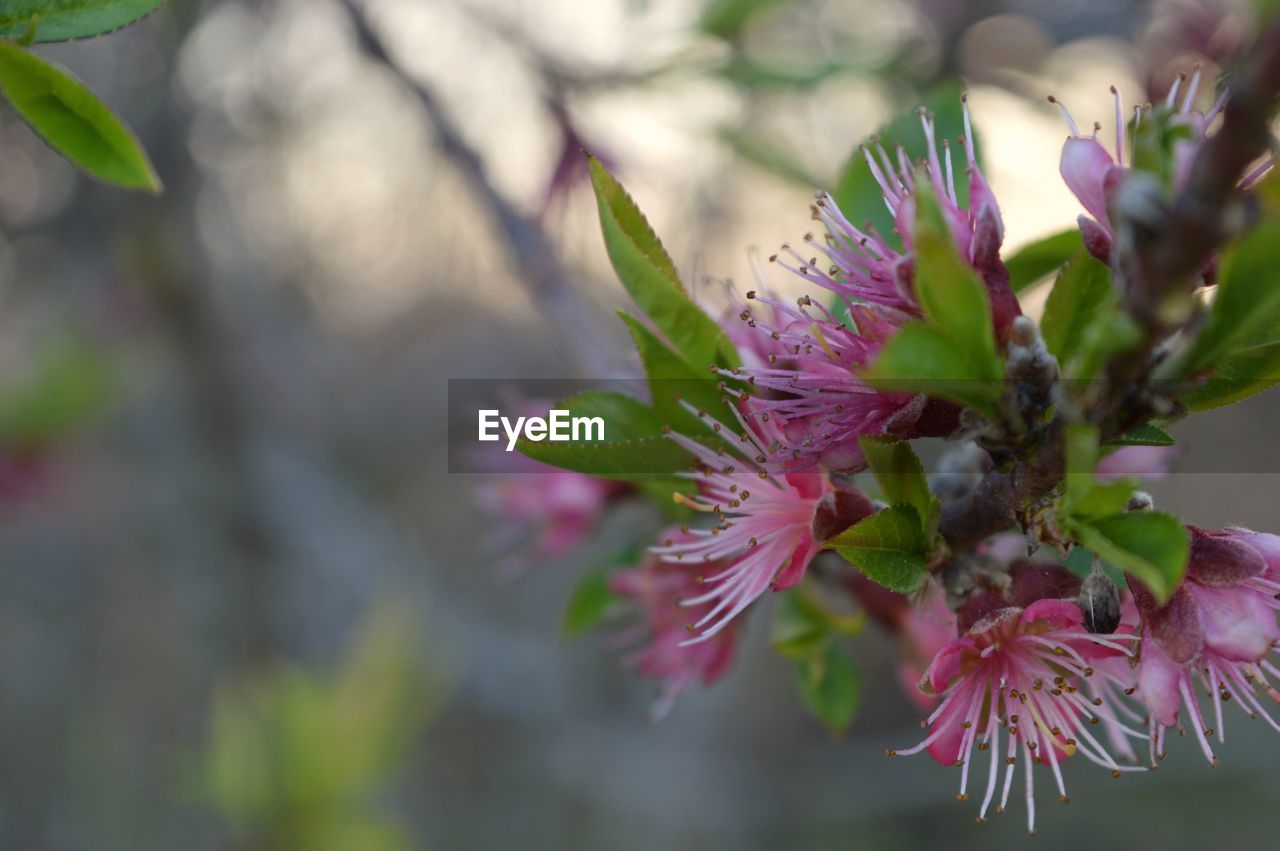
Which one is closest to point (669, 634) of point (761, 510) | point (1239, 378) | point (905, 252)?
point (761, 510)

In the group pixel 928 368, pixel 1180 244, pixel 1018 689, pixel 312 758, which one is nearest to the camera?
pixel 1180 244

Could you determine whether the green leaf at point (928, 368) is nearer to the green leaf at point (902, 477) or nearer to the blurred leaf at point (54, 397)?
the green leaf at point (902, 477)

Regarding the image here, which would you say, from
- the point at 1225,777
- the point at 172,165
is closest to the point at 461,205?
the point at 172,165

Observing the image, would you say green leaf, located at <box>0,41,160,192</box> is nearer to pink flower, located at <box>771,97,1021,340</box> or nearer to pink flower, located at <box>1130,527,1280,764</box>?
pink flower, located at <box>771,97,1021,340</box>

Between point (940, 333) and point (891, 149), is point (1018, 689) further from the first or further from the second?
point (891, 149)

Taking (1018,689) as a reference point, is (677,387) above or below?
above

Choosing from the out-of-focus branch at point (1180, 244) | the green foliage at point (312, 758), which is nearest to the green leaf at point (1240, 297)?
the out-of-focus branch at point (1180, 244)
